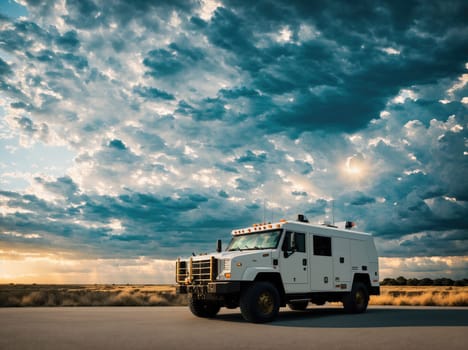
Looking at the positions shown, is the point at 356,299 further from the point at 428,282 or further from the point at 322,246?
the point at 428,282

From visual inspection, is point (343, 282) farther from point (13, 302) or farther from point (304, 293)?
point (13, 302)

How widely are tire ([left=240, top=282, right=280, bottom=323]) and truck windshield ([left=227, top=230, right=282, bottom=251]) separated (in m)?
1.39

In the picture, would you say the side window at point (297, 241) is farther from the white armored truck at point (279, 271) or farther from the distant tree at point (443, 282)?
the distant tree at point (443, 282)

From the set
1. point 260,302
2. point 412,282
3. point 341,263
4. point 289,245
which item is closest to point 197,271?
point 260,302

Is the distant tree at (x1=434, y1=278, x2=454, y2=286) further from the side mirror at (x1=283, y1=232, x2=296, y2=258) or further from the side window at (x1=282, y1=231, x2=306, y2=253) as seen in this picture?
the side mirror at (x1=283, y1=232, x2=296, y2=258)

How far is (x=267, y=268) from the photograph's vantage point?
1340 cm

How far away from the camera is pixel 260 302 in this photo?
12.9 meters

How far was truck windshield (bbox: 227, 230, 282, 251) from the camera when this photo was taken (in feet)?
46.5

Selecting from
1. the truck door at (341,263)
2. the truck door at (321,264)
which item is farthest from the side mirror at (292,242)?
the truck door at (341,263)

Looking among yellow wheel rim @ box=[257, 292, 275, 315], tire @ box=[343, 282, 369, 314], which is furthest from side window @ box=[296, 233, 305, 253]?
tire @ box=[343, 282, 369, 314]

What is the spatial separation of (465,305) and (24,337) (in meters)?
21.1

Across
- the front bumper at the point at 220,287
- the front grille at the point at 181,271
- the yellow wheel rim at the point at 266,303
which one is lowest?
the yellow wheel rim at the point at 266,303

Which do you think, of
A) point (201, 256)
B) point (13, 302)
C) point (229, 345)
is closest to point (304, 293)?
point (201, 256)

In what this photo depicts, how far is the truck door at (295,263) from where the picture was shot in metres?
14.0
